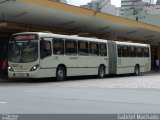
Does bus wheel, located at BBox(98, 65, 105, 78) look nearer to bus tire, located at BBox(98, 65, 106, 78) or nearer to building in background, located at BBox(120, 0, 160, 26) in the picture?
bus tire, located at BBox(98, 65, 106, 78)

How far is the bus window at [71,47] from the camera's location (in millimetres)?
27134

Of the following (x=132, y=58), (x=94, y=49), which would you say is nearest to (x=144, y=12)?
(x=132, y=58)

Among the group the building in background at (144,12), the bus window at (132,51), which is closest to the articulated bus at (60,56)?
the bus window at (132,51)

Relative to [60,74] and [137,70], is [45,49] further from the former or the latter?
[137,70]

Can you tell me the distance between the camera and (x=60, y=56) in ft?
86.0

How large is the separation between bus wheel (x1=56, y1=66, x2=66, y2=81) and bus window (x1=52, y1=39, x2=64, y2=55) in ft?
3.05

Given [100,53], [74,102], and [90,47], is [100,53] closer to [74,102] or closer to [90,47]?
[90,47]

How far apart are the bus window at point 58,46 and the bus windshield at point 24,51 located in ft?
4.52

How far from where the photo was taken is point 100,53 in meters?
31.4

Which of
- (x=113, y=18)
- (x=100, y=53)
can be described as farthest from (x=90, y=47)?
(x=113, y=18)

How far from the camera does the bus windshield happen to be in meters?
24.8

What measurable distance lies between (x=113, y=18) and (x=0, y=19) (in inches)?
411

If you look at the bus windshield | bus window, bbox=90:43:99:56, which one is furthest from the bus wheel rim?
bus window, bbox=90:43:99:56

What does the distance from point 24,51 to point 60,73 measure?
266 cm
